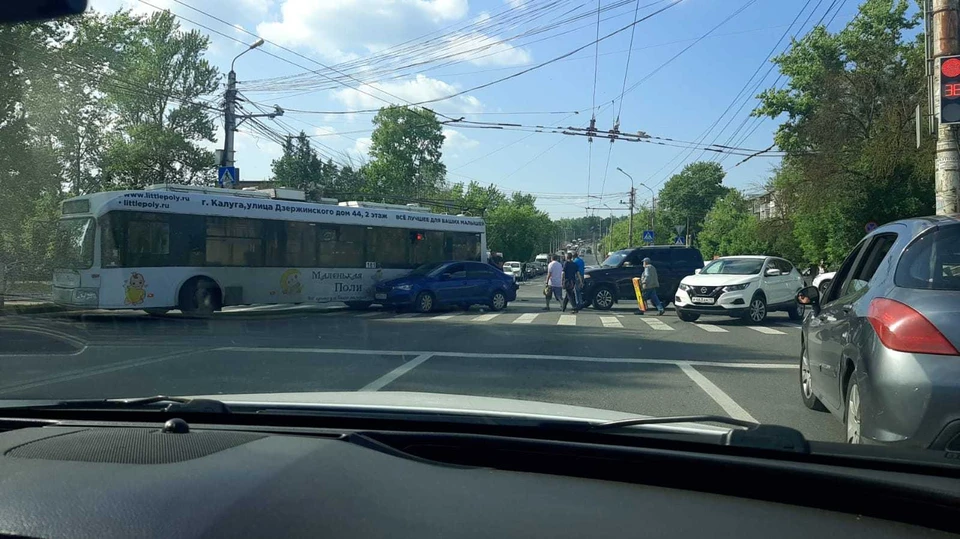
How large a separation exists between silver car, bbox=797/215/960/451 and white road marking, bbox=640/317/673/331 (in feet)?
33.4

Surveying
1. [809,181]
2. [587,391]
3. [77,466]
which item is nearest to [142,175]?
[809,181]

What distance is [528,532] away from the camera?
77.4 inches

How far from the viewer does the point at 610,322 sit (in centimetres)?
1706

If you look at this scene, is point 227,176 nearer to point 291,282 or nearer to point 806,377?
point 291,282

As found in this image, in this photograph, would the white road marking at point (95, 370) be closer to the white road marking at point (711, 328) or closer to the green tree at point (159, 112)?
the white road marking at point (711, 328)

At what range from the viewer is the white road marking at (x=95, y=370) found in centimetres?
801

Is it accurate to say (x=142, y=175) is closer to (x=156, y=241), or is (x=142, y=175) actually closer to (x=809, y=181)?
(x=156, y=241)

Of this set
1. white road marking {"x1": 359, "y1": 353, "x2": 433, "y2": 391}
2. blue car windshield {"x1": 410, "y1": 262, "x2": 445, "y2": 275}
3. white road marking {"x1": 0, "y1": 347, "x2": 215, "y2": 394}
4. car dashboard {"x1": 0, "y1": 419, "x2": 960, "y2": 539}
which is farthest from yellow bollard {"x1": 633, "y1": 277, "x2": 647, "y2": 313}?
car dashboard {"x1": 0, "y1": 419, "x2": 960, "y2": 539}

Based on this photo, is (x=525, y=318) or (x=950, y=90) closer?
(x=950, y=90)

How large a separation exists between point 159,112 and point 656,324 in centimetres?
4127

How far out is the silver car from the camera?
151 inches

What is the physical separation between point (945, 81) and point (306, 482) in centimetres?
1233

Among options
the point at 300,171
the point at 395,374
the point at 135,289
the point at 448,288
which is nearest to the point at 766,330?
the point at 448,288

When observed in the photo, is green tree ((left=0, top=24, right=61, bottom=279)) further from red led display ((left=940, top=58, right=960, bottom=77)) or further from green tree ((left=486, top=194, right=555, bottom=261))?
green tree ((left=486, top=194, right=555, bottom=261))
